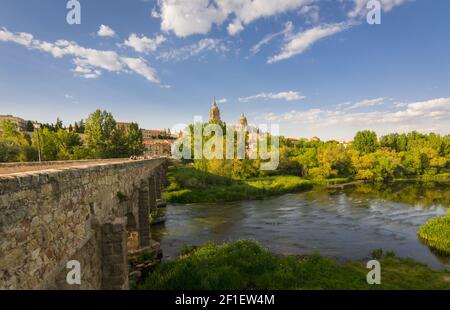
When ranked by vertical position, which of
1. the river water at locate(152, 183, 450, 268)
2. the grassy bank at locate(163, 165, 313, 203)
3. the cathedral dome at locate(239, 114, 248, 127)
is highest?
the cathedral dome at locate(239, 114, 248, 127)

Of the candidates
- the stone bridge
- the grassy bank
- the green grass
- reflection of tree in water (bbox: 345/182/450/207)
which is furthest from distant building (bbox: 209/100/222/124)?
the stone bridge

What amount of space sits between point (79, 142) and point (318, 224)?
55.4 metres

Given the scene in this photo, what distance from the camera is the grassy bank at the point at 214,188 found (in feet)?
136

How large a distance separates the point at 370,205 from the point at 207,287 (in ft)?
97.6

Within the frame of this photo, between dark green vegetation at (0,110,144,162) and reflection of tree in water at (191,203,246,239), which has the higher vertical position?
dark green vegetation at (0,110,144,162)

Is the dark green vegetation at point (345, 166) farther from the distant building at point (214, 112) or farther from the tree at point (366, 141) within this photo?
the distant building at point (214, 112)

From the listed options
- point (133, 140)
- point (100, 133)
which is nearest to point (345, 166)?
point (133, 140)

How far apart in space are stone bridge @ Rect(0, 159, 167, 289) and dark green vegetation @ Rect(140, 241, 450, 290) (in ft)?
16.7

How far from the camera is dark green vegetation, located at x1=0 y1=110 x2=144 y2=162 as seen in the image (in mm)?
48531

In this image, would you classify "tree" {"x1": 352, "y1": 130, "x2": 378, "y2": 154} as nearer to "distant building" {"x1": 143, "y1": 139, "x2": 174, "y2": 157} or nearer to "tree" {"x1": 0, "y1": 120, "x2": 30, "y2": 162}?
"distant building" {"x1": 143, "y1": 139, "x2": 174, "y2": 157}

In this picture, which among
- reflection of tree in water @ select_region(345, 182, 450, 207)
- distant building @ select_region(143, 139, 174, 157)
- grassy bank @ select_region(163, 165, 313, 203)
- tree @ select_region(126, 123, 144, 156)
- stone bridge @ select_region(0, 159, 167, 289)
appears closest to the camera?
stone bridge @ select_region(0, 159, 167, 289)

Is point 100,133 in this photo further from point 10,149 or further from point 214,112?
point 214,112

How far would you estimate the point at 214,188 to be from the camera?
1815 inches
